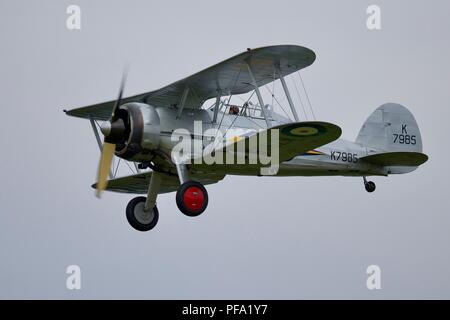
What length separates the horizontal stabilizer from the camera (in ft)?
51.8

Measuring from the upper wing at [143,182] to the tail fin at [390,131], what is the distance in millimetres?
3183

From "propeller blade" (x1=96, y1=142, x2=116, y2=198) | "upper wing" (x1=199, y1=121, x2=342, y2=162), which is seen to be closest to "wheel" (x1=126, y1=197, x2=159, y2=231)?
"propeller blade" (x1=96, y1=142, x2=116, y2=198)

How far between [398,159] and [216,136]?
352cm

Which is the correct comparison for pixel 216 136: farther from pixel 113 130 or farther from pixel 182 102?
pixel 113 130

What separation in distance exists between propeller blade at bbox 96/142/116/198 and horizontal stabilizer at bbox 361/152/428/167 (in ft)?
15.6

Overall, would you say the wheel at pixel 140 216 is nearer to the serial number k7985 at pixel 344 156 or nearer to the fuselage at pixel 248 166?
the fuselage at pixel 248 166

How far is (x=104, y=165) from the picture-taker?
15164mm

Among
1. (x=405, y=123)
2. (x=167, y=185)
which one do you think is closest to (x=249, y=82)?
(x=167, y=185)

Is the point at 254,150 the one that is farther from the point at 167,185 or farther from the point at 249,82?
the point at 167,185

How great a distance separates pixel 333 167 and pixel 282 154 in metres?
2.03

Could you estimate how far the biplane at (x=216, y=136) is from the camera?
46.8ft

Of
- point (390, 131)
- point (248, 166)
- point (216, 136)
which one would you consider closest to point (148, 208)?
point (216, 136)

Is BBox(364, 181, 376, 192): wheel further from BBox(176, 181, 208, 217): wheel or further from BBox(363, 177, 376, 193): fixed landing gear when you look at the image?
BBox(176, 181, 208, 217): wheel

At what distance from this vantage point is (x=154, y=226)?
1630 centimetres
